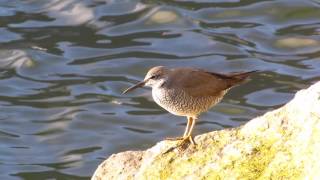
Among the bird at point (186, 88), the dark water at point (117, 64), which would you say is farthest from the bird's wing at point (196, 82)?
the dark water at point (117, 64)

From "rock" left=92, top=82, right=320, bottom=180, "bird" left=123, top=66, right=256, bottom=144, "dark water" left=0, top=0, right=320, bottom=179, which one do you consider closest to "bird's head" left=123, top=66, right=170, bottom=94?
"bird" left=123, top=66, right=256, bottom=144

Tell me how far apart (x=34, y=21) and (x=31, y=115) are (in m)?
2.20

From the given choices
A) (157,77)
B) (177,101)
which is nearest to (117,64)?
(157,77)

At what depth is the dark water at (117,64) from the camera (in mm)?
10242

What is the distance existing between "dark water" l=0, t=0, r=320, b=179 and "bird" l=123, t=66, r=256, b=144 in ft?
11.0

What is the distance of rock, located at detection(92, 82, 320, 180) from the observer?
188 inches

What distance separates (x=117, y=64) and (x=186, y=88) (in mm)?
5238

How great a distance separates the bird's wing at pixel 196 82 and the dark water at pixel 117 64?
3.41m

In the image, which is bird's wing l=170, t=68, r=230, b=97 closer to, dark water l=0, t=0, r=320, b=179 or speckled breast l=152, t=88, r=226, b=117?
speckled breast l=152, t=88, r=226, b=117

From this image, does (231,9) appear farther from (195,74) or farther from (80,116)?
(195,74)

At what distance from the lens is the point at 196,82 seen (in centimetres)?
640

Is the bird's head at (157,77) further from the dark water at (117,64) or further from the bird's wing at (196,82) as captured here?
the dark water at (117,64)

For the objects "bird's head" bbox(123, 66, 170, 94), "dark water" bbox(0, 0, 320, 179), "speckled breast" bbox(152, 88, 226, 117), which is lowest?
"dark water" bbox(0, 0, 320, 179)

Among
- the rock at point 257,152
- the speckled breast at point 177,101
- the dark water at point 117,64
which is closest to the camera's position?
the rock at point 257,152
